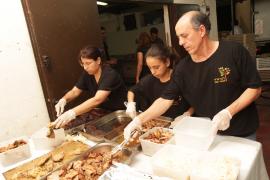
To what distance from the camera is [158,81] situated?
232cm

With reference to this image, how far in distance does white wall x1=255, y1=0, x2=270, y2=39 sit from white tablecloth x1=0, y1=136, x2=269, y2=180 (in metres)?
7.08

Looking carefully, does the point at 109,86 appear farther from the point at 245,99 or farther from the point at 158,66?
the point at 245,99

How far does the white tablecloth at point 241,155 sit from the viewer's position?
1.35m

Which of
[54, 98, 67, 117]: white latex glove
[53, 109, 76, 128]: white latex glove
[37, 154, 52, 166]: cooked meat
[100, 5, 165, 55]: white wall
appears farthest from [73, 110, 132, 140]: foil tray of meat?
[100, 5, 165, 55]: white wall

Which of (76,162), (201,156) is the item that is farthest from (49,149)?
(201,156)

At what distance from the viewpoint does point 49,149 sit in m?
1.91

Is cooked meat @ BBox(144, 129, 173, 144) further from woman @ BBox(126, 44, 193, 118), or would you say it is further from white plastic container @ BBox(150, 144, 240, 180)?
woman @ BBox(126, 44, 193, 118)

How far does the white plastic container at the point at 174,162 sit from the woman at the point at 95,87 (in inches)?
41.9

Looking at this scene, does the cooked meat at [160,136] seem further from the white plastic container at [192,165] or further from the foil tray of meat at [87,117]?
the foil tray of meat at [87,117]

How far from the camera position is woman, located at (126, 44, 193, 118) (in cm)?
218

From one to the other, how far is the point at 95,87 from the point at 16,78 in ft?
2.71

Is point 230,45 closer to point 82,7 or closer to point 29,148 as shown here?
point 29,148

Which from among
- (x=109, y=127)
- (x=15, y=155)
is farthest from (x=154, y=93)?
(x=15, y=155)

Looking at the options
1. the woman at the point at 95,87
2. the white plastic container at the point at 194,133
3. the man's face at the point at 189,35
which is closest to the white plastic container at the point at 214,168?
the white plastic container at the point at 194,133
